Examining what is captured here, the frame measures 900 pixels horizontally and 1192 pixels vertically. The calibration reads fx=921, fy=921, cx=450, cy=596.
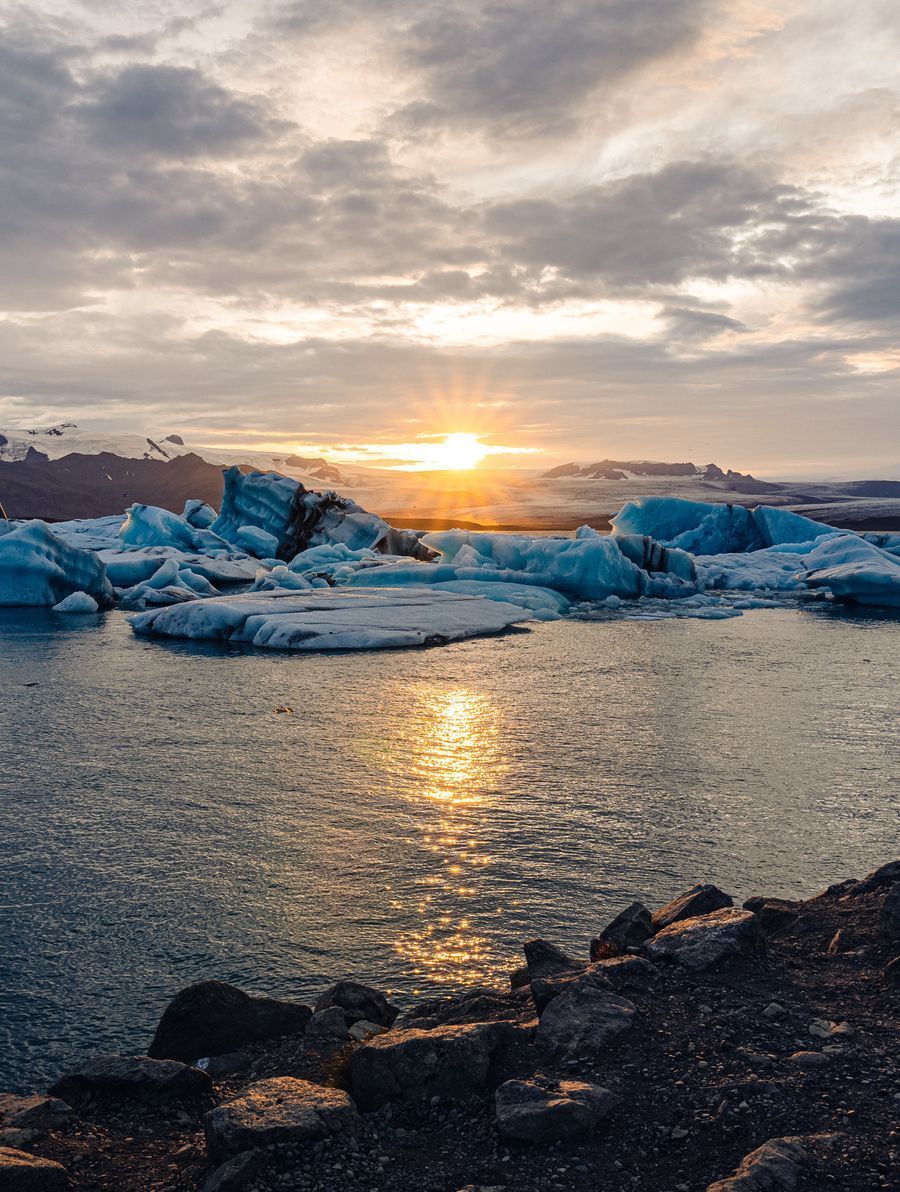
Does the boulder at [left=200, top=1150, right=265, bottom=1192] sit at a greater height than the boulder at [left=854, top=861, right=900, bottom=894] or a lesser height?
lesser

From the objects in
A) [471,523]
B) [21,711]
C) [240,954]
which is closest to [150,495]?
[471,523]

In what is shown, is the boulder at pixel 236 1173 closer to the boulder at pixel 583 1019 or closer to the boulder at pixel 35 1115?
the boulder at pixel 35 1115

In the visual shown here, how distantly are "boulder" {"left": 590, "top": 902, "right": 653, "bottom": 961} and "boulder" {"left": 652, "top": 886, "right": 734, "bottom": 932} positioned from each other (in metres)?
0.13

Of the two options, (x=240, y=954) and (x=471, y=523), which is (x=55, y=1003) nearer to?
(x=240, y=954)

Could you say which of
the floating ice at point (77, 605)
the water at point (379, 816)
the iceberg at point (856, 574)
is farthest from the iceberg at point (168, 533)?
the water at point (379, 816)

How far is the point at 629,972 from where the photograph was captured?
445cm

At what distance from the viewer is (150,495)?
112 meters

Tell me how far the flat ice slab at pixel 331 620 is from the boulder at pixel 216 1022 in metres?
13.8

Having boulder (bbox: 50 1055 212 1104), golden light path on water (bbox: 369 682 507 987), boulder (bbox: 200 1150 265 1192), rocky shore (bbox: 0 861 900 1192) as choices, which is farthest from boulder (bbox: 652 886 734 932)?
boulder (bbox: 200 1150 265 1192)

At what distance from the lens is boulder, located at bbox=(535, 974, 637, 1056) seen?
388cm

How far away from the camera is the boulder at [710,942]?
454 centimetres

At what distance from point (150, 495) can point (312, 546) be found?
266ft

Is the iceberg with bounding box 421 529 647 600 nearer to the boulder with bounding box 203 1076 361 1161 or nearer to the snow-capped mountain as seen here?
the boulder with bounding box 203 1076 361 1161

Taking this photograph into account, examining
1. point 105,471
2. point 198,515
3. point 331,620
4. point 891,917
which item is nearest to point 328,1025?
point 891,917
